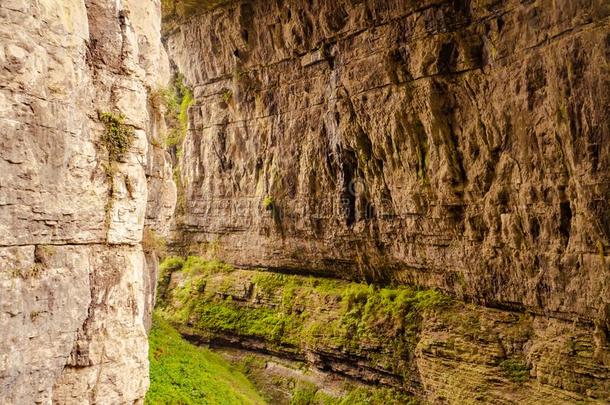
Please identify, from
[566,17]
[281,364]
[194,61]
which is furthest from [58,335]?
[194,61]

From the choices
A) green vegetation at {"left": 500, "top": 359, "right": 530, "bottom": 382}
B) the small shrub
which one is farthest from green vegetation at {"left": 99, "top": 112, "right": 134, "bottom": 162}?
green vegetation at {"left": 500, "top": 359, "right": 530, "bottom": 382}

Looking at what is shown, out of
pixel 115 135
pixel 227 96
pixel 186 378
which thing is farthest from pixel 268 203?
pixel 115 135

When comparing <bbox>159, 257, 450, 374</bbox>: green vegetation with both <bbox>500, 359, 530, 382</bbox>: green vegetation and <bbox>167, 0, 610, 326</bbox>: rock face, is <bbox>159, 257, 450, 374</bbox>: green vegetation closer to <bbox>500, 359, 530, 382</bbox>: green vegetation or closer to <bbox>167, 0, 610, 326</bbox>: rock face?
<bbox>167, 0, 610, 326</bbox>: rock face

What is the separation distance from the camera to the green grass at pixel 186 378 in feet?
38.1

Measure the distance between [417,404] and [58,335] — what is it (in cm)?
1146

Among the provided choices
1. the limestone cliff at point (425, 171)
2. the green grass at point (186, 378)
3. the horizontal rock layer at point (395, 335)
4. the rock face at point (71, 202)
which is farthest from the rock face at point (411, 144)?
the rock face at point (71, 202)

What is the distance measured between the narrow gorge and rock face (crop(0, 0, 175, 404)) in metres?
0.03

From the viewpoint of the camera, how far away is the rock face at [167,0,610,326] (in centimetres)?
1056

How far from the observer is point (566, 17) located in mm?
10258

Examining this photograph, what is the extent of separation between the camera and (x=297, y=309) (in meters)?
18.1

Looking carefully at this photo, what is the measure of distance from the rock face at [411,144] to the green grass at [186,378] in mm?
4820

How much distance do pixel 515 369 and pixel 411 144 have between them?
22.0 ft

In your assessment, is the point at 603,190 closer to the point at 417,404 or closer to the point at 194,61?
the point at 417,404

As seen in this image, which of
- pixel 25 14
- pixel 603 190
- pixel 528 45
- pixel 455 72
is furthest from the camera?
pixel 455 72
